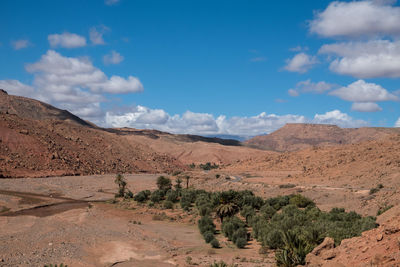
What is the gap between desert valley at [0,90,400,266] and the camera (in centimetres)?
2003

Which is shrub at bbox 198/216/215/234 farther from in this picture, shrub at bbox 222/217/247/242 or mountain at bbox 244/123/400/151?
mountain at bbox 244/123/400/151

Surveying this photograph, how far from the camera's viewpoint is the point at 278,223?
25672 mm

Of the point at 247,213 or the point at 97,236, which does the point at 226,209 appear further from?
the point at 97,236

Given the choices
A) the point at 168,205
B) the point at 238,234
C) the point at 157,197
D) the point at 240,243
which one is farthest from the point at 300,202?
the point at 157,197

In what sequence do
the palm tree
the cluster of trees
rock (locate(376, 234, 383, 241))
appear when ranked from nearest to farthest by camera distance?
rock (locate(376, 234, 383, 241)) → the cluster of trees → the palm tree

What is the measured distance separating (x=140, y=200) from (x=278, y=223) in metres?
25.6

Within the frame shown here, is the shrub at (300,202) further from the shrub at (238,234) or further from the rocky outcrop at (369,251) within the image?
the rocky outcrop at (369,251)

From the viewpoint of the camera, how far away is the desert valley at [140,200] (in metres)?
20.0

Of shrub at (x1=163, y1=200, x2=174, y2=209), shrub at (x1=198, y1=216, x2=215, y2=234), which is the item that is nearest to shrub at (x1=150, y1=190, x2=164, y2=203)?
shrub at (x1=163, y1=200, x2=174, y2=209)

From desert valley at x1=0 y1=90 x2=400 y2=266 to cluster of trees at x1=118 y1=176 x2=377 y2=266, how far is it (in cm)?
56

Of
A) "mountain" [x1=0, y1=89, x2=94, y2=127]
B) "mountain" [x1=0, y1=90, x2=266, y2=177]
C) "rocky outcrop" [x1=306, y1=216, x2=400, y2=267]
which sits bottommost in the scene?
"rocky outcrop" [x1=306, y1=216, x2=400, y2=267]

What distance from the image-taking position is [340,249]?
1279cm

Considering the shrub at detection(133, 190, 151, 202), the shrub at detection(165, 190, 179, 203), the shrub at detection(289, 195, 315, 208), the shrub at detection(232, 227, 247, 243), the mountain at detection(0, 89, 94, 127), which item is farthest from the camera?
the mountain at detection(0, 89, 94, 127)

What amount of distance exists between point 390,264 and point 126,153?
94.2 metres
